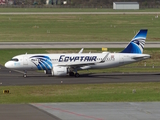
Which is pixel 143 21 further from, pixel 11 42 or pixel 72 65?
pixel 72 65

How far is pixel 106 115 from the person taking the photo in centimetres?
3088

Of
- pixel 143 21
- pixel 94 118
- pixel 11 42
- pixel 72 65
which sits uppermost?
pixel 143 21

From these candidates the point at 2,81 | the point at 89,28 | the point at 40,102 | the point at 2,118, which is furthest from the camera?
the point at 89,28

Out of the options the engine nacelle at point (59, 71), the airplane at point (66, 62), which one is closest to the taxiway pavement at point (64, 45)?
the airplane at point (66, 62)

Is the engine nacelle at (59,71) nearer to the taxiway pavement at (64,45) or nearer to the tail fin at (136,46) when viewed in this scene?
the tail fin at (136,46)

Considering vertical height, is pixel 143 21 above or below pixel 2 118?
above

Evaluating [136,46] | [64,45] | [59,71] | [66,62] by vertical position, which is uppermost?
[64,45]

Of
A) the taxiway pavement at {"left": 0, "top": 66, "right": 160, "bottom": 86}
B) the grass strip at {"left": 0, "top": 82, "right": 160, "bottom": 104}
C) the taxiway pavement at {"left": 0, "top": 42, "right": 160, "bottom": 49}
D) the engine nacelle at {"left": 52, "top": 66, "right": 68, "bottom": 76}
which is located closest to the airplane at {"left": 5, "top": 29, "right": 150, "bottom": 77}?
the engine nacelle at {"left": 52, "top": 66, "right": 68, "bottom": 76}

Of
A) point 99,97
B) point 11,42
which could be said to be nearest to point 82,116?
point 99,97

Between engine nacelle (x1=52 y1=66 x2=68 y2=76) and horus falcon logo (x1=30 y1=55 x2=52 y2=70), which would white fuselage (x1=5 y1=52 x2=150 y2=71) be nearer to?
horus falcon logo (x1=30 y1=55 x2=52 y2=70)

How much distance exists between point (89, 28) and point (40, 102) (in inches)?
3486

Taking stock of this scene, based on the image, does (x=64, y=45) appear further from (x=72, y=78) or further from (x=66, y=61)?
(x=72, y=78)

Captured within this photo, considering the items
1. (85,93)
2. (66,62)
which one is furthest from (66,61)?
(85,93)

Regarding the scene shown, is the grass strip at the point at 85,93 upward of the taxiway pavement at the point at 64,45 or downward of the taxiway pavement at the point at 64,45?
downward
